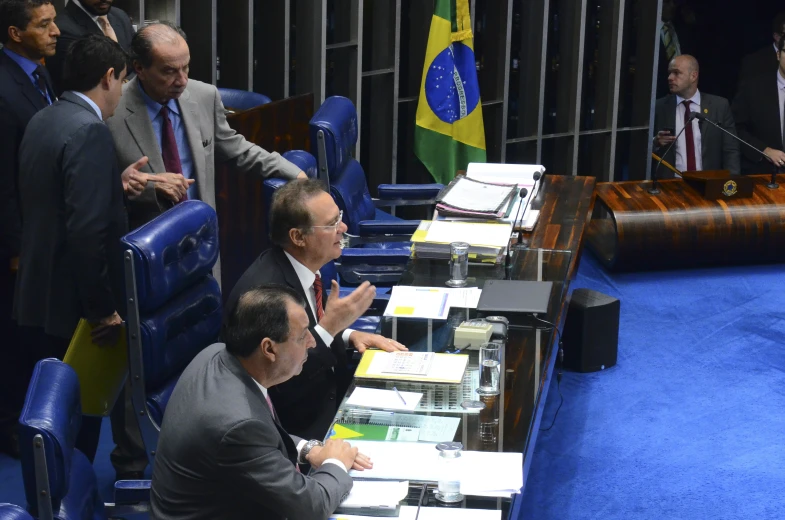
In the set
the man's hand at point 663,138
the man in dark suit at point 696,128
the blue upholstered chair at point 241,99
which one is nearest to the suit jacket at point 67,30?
the blue upholstered chair at point 241,99

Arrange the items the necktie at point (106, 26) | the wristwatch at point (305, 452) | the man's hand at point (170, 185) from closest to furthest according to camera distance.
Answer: the wristwatch at point (305, 452)
the man's hand at point (170, 185)
the necktie at point (106, 26)

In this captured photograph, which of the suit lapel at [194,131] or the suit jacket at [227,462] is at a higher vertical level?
the suit lapel at [194,131]

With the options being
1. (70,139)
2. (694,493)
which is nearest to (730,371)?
(694,493)

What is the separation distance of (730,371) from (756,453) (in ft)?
2.68

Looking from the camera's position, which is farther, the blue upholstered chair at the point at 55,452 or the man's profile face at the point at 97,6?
the man's profile face at the point at 97,6

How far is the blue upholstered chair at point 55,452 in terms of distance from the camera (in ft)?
6.44

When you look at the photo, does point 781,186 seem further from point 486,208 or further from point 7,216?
point 7,216

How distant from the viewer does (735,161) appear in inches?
255

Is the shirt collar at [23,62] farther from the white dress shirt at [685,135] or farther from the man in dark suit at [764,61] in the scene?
the man in dark suit at [764,61]

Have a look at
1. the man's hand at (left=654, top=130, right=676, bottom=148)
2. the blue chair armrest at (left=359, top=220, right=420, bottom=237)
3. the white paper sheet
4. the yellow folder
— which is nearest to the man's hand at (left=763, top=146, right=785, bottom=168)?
the man's hand at (left=654, top=130, right=676, bottom=148)

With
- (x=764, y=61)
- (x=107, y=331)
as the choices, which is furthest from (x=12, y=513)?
(x=764, y=61)

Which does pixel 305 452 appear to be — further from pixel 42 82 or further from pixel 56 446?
pixel 42 82

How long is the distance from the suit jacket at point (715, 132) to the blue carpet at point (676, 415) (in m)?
0.88

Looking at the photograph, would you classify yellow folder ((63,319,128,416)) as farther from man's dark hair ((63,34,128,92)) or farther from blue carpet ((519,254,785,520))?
blue carpet ((519,254,785,520))
